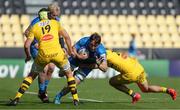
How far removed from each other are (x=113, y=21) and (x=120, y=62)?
1959 centimetres

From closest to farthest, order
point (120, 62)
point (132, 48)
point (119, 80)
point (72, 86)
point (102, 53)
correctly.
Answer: point (72, 86), point (102, 53), point (120, 62), point (119, 80), point (132, 48)

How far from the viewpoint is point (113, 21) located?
111ft

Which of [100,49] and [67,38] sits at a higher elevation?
[67,38]

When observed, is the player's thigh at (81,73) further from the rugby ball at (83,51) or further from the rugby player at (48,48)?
the rugby player at (48,48)

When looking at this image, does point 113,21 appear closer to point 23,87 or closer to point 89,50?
point 89,50

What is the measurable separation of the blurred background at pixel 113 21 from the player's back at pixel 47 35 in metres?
18.3

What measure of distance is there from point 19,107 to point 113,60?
7.95 feet

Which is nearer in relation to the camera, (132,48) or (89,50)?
(89,50)

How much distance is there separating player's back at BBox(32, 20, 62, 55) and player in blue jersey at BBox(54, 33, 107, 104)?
75cm

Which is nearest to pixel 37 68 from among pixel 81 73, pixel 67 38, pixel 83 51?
pixel 67 38

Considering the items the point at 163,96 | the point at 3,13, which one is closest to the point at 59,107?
the point at 163,96

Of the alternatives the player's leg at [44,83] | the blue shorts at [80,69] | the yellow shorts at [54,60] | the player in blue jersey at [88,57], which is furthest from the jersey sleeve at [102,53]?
the player's leg at [44,83]

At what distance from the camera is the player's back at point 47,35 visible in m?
13.3

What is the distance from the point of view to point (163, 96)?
55.7 ft
